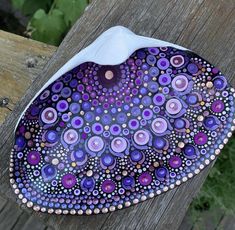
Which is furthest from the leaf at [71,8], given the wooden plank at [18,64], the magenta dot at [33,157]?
the magenta dot at [33,157]

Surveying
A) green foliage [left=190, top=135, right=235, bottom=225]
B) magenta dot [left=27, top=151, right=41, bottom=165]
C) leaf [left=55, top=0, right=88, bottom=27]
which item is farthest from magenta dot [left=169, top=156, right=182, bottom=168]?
leaf [left=55, top=0, right=88, bottom=27]

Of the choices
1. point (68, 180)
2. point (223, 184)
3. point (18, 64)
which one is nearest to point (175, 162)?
point (68, 180)

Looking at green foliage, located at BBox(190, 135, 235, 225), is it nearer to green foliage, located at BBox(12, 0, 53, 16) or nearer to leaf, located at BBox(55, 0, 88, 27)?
leaf, located at BBox(55, 0, 88, 27)

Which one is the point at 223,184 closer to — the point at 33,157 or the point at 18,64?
the point at 18,64

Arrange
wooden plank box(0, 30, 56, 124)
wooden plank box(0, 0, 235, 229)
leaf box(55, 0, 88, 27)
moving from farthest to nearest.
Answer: leaf box(55, 0, 88, 27)
wooden plank box(0, 30, 56, 124)
wooden plank box(0, 0, 235, 229)

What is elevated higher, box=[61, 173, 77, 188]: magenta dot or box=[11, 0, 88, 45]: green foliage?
box=[11, 0, 88, 45]: green foliage

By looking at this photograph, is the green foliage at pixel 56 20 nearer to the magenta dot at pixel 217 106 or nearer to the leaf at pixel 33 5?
the leaf at pixel 33 5

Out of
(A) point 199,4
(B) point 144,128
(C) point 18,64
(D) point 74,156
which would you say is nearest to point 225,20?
(A) point 199,4
